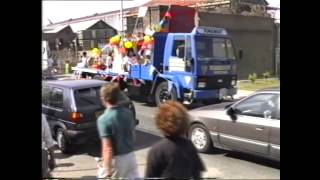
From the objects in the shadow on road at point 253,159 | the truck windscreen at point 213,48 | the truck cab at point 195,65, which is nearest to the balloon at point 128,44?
the truck cab at point 195,65

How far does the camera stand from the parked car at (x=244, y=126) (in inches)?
246

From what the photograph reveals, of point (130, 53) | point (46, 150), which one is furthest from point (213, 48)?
point (46, 150)

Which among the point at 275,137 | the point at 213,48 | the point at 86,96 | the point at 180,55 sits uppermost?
the point at 213,48

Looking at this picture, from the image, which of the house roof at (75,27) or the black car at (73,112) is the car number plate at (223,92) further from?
the house roof at (75,27)

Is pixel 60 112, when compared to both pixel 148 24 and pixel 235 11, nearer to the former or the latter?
pixel 235 11

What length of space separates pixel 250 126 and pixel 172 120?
3.46 meters

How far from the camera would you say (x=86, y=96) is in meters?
7.38

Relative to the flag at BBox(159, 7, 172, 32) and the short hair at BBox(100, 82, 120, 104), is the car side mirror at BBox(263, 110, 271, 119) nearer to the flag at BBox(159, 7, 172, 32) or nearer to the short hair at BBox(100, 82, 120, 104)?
the short hair at BBox(100, 82, 120, 104)

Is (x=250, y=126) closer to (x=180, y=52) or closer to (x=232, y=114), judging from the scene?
(x=232, y=114)

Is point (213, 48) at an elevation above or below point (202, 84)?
above

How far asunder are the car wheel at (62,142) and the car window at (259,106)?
2610 millimetres

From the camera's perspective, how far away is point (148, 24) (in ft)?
35.9
